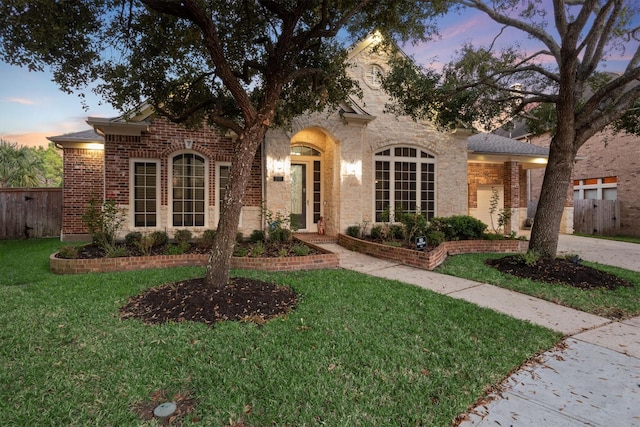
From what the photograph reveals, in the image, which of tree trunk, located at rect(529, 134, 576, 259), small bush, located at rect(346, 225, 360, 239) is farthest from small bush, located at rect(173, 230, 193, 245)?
tree trunk, located at rect(529, 134, 576, 259)

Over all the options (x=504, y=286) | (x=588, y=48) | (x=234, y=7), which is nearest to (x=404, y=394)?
(x=504, y=286)

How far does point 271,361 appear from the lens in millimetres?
3064

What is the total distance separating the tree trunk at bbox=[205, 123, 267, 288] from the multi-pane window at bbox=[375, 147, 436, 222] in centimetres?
739

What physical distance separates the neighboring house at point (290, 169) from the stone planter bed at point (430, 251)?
1646mm

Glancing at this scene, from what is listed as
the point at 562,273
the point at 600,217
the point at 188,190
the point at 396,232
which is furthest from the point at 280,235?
the point at 600,217

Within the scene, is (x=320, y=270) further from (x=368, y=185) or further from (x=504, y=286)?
(x=368, y=185)

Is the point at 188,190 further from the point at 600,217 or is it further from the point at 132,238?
the point at 600,217

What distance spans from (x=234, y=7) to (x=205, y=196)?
18.6ft

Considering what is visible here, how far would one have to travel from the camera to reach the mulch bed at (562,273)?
6.09 m

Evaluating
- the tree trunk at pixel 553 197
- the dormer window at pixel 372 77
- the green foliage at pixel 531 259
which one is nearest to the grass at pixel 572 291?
the green foliage at pixel 531 259

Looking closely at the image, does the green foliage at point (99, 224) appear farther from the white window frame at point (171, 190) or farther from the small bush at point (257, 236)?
the small bush at point (257, 236)

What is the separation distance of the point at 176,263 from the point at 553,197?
8.09 m

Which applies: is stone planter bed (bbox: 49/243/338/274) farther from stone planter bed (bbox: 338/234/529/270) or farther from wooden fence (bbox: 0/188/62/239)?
wooden fence (bbox: 0/188/62/239)

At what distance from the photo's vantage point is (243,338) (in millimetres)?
3527
